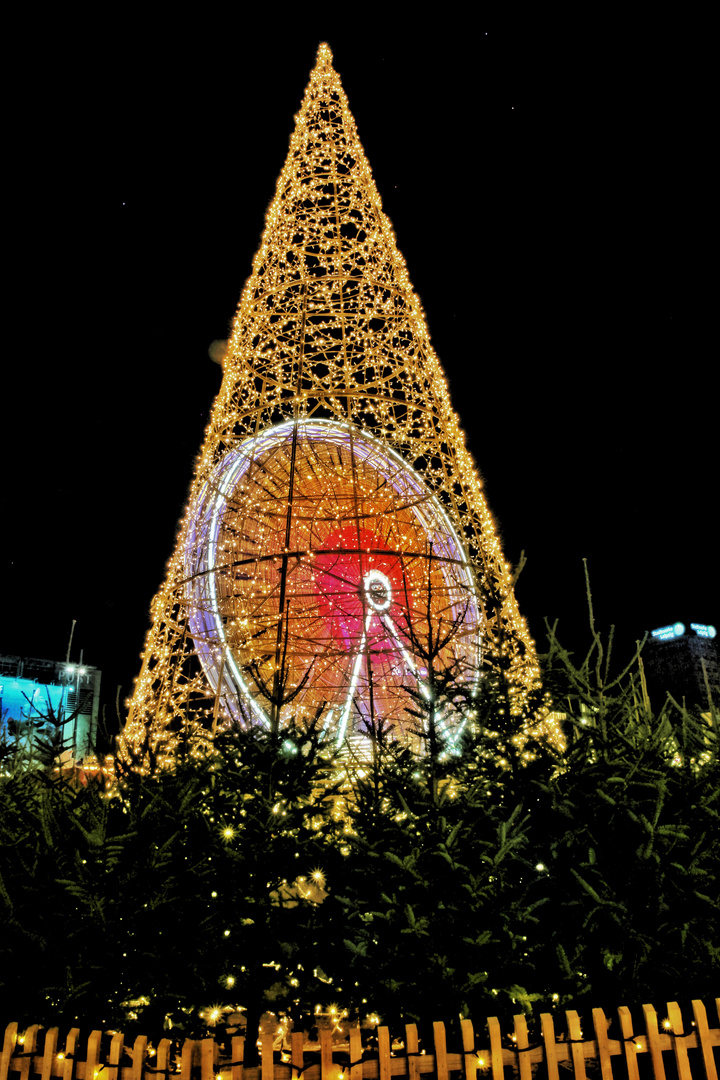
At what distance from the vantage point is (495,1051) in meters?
4.01

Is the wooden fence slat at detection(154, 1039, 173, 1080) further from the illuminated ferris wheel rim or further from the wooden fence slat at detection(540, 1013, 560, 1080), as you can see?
the illuminated ferris wheel rim

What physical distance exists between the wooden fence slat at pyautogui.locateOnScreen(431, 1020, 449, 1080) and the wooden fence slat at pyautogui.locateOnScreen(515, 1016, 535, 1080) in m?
0.42

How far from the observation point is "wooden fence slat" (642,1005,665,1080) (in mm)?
4148

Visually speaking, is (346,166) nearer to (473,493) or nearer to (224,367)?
(224,367)

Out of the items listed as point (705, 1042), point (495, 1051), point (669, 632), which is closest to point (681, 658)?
point (669, 632)

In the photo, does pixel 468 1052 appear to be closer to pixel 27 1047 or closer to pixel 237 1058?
pixel 237 1058

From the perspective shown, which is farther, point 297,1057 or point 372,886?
point 372,886

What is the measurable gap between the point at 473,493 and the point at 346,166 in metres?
4.31

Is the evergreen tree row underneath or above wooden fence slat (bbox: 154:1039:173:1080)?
above

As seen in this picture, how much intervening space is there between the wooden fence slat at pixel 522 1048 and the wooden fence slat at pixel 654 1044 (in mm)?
682

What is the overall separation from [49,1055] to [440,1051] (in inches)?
79.5

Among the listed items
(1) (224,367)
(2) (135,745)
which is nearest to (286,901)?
(2) (135,745)

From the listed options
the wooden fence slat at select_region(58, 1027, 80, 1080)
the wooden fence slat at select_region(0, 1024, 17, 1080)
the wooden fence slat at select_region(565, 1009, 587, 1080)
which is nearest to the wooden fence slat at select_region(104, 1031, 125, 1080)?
the wooden fence slat at select_region(58, 1027, 80, 1080)

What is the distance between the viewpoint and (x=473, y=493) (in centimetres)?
871
